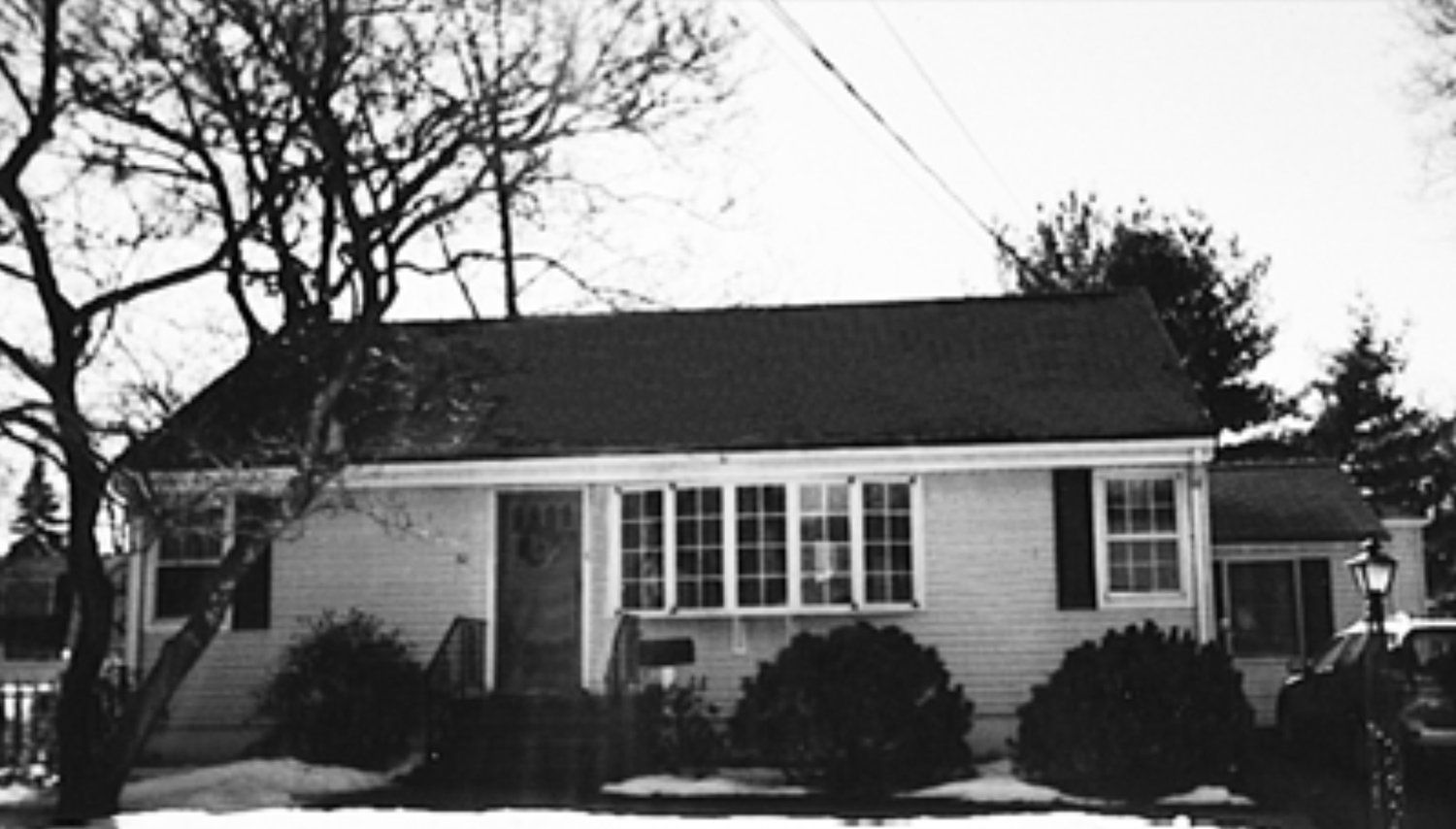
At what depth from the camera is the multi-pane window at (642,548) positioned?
61.0ft

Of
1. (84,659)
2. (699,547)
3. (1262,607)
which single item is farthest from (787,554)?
(1262,607)

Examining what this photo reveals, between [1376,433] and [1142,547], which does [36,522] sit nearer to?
[1142,547]

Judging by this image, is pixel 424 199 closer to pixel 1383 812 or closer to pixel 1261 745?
pixel 1383 812

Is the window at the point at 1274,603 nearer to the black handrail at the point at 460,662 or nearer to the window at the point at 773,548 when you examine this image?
the window at the point at 773,548

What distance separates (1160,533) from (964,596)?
2.17m

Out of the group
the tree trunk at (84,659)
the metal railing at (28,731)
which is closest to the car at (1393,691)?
the tree trunk at (84,659)

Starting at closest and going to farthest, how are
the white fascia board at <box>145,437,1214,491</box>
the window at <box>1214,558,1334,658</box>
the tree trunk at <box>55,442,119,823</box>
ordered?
1. the tree trunk at <box>55,442,119,823</box>
2. the white fascia board at <box>145,437,1214,491</box>
3. the window at <box>1214,558,1334,658</box>

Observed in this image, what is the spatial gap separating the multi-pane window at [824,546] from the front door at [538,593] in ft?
8.42

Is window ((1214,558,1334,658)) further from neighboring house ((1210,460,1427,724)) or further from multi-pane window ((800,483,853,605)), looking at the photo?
multi-pane window ((800,483,853,605))

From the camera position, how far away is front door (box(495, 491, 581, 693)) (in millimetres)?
18812

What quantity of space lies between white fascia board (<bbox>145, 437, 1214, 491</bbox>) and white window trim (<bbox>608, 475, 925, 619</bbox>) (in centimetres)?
12

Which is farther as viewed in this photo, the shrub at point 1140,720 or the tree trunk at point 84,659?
the shrub at point 1140,720

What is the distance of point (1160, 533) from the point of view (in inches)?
709

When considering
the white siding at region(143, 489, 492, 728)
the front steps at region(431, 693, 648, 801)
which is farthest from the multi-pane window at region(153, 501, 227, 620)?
the front steps at region(431, 693, 648, 801)
